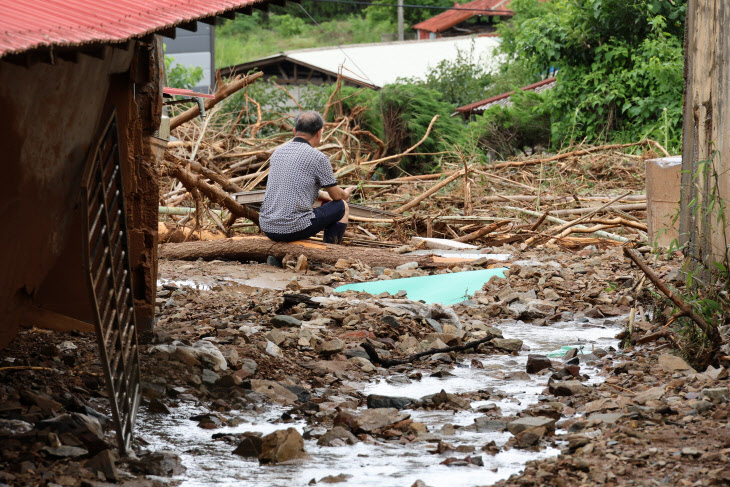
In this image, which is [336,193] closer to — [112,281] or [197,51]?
[112,281]

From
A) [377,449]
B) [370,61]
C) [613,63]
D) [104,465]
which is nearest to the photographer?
[104,465]

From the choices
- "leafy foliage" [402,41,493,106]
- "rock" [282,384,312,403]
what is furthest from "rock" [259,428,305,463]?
"leafy foliage" [402,41,493,106]

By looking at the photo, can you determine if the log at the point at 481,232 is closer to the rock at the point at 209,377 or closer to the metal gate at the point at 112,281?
the rock at the point at 209,377

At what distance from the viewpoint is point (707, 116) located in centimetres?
373

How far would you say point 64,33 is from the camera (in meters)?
2.05

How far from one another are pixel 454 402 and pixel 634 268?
10.4ft

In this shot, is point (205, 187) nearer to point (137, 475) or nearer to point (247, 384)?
point (247, 384)

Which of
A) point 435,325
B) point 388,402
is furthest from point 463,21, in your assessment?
point 388,402

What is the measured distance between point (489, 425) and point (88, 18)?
202 centimetres

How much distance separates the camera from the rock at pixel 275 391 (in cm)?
355

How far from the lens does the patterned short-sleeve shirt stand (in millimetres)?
7293

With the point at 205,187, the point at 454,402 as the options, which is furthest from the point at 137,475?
the point at 205,187

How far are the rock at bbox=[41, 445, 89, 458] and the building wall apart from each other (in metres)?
2.61

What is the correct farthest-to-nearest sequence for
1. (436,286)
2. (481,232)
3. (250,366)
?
Answer: (481,232), (436,286), (250,366)
